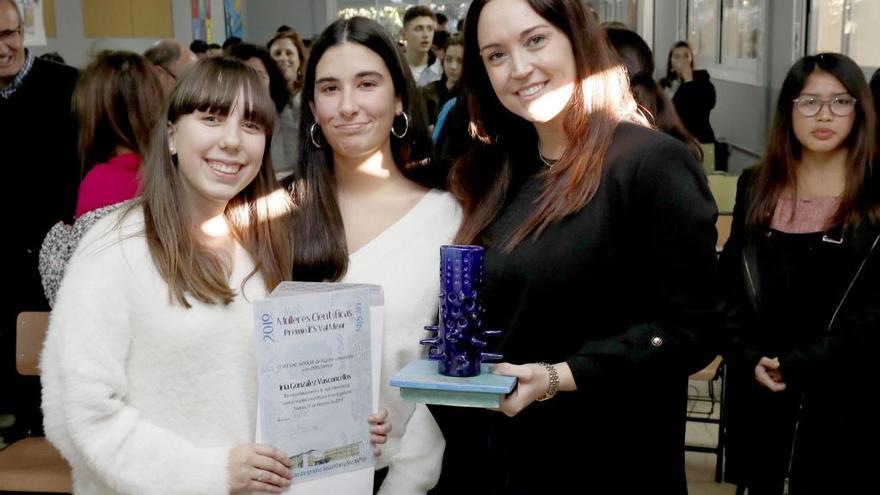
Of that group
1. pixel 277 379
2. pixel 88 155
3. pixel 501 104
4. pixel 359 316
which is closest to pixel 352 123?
pixel 501 104

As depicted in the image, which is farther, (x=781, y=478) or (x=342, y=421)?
(x=781, y=478)

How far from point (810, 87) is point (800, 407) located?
1.00 metres

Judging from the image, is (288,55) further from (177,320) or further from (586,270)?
(586,270)

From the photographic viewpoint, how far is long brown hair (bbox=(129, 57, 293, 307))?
5.97 ft

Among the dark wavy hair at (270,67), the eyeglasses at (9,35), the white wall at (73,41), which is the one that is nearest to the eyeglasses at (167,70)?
the dark wavy hair at (270,67)

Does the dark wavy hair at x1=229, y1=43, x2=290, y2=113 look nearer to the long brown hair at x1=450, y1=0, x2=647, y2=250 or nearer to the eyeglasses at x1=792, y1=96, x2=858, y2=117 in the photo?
the eyeglasses at x1=792, y1=96, x2=858, y2=117

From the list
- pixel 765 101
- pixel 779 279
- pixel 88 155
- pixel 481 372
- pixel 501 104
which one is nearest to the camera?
pixel 481 372

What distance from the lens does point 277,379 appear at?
1.74 m

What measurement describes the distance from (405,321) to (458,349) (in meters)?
0.33

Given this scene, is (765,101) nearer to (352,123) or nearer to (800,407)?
(800,407)

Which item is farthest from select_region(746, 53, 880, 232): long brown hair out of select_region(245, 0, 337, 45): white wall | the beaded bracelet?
select_region(245, 0, 337, 45): white wall

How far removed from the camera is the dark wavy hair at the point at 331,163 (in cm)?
203

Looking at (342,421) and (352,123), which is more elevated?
(352,123)

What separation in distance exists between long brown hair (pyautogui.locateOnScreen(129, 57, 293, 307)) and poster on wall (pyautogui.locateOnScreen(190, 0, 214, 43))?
9341 millimetres
